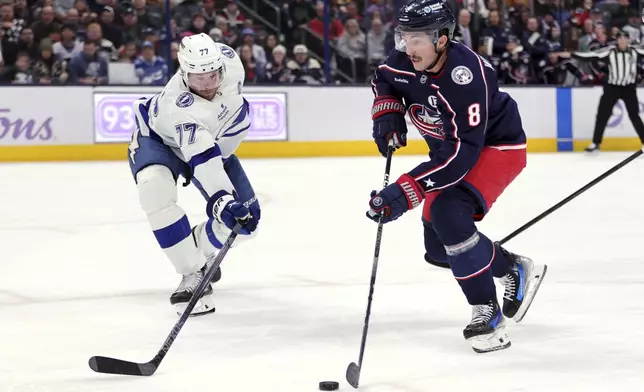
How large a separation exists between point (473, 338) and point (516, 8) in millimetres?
10120

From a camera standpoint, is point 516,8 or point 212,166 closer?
point 212,166

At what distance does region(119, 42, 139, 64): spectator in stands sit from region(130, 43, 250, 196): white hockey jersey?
23.5 feet

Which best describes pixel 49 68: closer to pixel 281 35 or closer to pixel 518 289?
pixel 281 35

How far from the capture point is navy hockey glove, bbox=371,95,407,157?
3418 mm

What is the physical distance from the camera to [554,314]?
3.60 m

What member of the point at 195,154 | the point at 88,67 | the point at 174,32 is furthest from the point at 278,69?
the point at 195,154

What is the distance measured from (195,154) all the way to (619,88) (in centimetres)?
884

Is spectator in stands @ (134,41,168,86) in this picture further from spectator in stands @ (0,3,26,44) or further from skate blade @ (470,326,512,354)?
skate blade @ (470,326,512,354)

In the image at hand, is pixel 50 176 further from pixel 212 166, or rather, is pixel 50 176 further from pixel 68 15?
pixel 212 166

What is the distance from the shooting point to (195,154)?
356cm

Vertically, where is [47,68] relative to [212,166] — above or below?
below

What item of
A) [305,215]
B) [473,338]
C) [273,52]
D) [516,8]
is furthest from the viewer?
[516,8]

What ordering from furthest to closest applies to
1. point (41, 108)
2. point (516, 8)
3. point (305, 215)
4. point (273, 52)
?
1. point (516, 8)
2. point (273, 52)
3. point (41, 108)
4. point (305, 215)

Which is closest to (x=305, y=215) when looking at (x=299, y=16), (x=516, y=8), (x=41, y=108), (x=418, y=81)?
(x=418, y=81)
